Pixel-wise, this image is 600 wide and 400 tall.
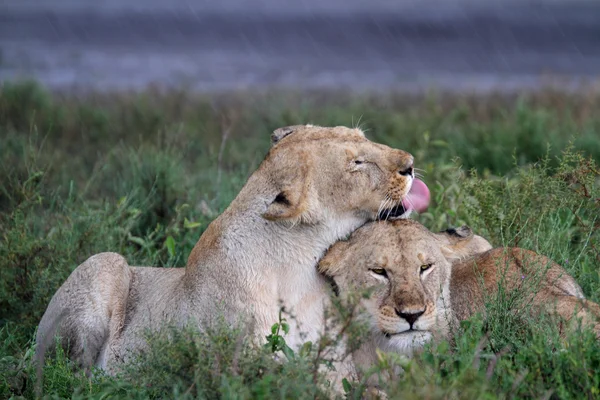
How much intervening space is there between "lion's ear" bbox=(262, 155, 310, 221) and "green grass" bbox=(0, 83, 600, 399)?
61cm

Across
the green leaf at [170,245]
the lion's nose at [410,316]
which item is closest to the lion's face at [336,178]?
the lion's nose at [410,316]

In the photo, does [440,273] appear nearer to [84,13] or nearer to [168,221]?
[168,221]

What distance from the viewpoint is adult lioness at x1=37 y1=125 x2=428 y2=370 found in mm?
4660

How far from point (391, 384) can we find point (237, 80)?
12.8 m

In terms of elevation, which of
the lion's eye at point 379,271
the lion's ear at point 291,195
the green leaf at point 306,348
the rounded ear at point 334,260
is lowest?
the green leaf at point 306,348

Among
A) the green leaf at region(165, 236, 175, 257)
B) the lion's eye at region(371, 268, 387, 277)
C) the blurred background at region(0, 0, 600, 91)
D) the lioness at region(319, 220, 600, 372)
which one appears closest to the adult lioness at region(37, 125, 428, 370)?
the lioness at region(319, 220, 600, 372)

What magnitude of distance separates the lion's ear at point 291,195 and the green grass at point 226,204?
61 centimetres

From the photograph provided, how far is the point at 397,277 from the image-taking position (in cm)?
472

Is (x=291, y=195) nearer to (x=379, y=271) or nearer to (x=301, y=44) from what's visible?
(x=379, y=271)

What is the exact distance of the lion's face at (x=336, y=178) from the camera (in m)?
4.66

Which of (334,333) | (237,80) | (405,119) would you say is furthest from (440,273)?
(237,80)

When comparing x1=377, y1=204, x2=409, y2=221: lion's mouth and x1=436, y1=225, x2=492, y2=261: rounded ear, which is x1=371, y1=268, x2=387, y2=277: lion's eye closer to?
x1=377, y1=204, x2=409, y2=221: lion's mouth

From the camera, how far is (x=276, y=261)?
4727 millimetres

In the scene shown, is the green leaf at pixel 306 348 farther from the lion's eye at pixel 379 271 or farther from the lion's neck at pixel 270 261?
the lion's eye at pixel 379 271
